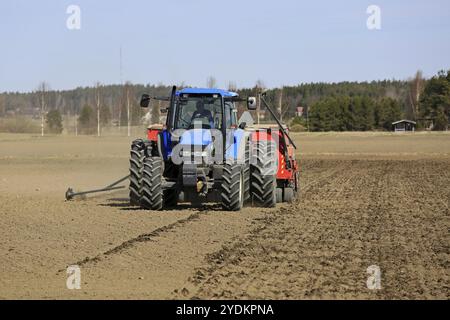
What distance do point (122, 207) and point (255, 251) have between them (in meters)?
6.10

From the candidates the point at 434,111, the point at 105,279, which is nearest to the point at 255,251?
the point at 105,279

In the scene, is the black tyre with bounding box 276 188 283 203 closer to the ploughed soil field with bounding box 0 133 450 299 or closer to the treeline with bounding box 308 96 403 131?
the ploughed soil field with bounding box 0 133 450 299

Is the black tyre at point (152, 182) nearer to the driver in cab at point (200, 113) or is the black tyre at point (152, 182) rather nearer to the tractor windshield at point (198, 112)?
the tractor windshield at point (198, 112)

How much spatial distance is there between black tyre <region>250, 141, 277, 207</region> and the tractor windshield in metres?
1.23

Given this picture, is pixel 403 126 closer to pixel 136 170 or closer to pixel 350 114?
pixel 350 114

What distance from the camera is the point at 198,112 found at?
15430 millimetres

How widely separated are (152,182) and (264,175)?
2386 millimetres

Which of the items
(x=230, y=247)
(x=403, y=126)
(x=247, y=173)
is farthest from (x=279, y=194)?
(x=403, y=126)

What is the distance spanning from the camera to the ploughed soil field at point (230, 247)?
7988mm

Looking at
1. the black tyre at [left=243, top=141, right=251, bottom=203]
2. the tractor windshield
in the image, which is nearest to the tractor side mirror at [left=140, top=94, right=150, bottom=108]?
the tractor windshield

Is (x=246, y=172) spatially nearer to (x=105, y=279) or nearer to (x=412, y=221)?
(x=412, y=221)

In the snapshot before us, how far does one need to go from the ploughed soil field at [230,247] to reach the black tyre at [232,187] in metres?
0.26

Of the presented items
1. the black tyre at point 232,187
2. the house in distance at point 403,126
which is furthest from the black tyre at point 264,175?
the house in distance at point 403,126

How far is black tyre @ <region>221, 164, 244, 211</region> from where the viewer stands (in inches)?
576
